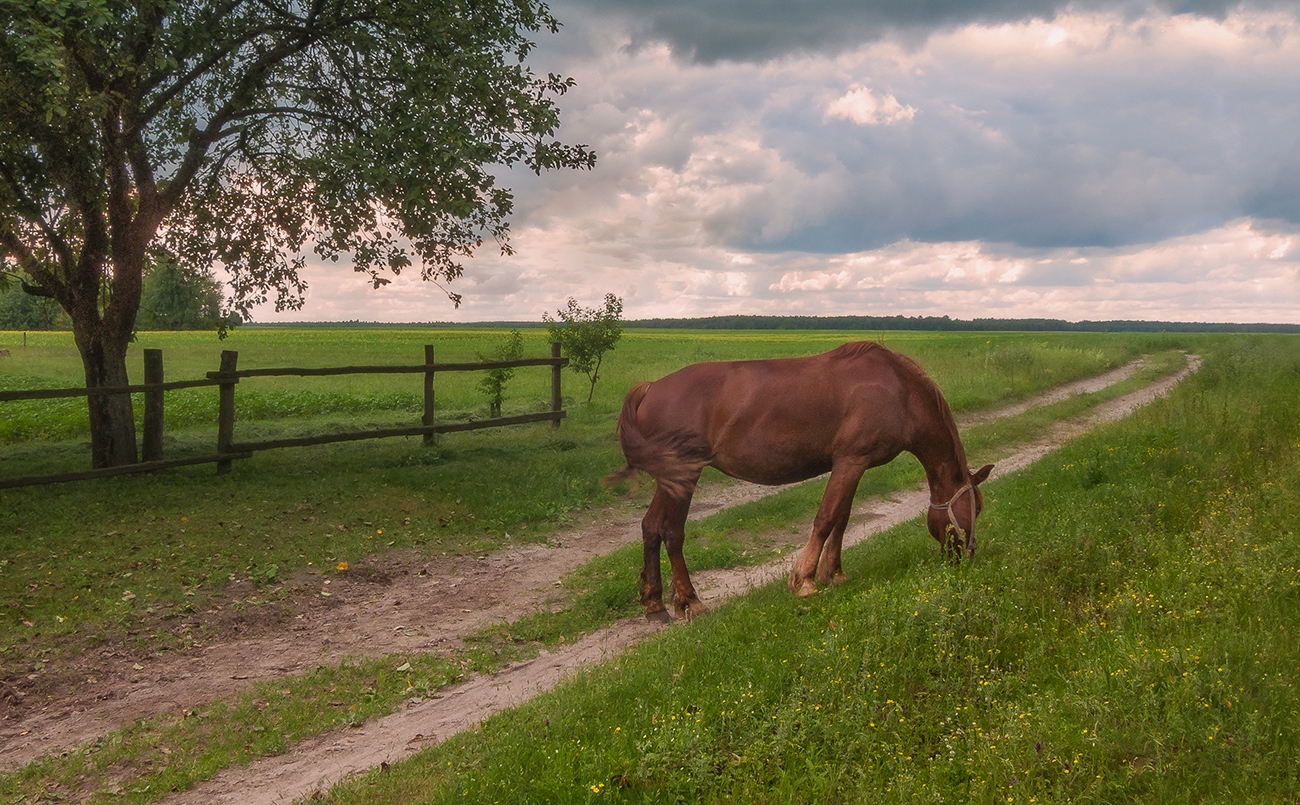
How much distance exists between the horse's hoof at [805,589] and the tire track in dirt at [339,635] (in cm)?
157

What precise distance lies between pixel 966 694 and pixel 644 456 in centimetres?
361

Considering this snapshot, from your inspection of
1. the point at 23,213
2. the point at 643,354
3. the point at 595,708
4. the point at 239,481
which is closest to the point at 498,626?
the point at 595,708

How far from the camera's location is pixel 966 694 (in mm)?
4465

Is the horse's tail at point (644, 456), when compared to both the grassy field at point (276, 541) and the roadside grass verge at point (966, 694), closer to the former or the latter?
the roadside grass verge at point (966, 694)

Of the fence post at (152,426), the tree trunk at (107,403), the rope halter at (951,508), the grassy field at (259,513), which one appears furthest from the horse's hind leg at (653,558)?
the fence post at (152,426)

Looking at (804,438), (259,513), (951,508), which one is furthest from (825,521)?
(259,513)

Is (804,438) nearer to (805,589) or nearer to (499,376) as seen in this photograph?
(805,589)

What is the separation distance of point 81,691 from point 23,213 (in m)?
8.04

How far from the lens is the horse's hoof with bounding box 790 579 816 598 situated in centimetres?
645

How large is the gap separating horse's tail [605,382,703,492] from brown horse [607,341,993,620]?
0.03ft

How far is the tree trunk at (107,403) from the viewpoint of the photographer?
12.9 meters

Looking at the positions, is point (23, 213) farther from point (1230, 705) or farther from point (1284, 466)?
point (1284, 466)

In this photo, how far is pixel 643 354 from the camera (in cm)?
4550

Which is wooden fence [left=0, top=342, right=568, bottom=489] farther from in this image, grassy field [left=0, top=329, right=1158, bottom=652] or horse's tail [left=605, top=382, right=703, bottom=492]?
horse's tail [left=605, top=382, right=703, bottom=492]
